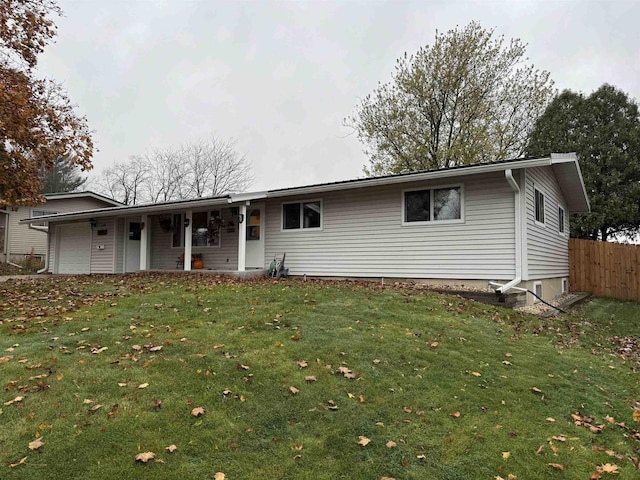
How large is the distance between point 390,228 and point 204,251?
7.11m

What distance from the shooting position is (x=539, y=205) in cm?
1086

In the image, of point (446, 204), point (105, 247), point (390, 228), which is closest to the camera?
point (446, 204)

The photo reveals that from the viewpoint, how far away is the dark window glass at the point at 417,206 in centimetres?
1055

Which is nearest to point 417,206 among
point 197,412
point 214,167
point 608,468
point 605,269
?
point 608,468

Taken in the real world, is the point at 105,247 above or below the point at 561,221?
below

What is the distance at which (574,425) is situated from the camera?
3.61 meters

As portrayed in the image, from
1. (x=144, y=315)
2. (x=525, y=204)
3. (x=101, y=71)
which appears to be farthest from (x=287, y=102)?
(x=144, y=315)

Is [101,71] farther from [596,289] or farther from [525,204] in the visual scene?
[596,289]

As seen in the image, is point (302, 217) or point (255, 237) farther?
point (255, 237)

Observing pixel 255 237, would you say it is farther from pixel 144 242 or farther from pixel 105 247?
pixel 105 247

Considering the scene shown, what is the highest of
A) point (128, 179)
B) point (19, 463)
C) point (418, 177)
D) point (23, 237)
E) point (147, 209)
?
point (128, 179)

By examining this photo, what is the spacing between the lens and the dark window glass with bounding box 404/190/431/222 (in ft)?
34.6

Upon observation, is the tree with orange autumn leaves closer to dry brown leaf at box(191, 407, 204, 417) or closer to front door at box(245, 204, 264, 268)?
front door at box(245, 204, 264, 268)

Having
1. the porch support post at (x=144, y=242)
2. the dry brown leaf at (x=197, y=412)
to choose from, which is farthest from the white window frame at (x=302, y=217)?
the dry brown leaf at (x=197, y=412)
